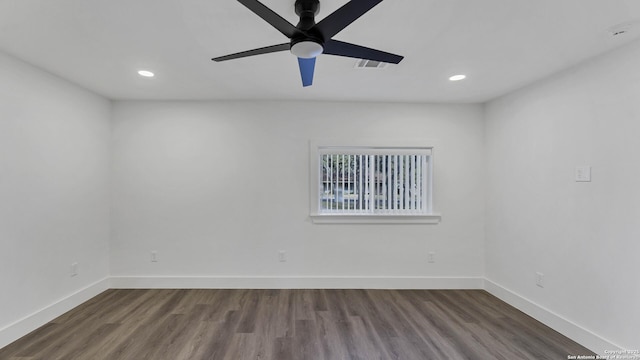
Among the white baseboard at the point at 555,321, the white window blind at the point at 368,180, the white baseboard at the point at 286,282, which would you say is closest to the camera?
the white baseboard at the point at 555,321

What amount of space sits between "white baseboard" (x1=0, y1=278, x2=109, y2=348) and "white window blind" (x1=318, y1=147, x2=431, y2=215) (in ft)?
9.09

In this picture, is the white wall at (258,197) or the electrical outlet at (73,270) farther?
the white wall at (258,197)

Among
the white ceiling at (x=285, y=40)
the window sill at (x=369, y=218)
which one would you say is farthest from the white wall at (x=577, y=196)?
the window sill at (x=369, y=218)

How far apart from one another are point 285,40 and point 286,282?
2.72 metres

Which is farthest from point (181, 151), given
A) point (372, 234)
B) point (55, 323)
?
point (372, 234)

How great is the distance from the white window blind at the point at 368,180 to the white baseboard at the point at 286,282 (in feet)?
2.73

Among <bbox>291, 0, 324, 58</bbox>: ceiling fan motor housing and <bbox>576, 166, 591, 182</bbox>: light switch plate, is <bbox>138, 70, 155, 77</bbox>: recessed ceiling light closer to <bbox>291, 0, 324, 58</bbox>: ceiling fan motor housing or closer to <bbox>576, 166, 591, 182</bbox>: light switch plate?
<bbox>291, 0, 324, 58</bbox>: ceiling fan motor housing

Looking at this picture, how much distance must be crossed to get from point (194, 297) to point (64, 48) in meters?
2.63

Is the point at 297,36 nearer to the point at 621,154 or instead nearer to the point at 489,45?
the point at 489,45

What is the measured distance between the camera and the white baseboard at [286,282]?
351 cm

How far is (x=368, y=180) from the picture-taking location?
11.9 ft

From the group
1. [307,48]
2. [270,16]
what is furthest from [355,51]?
[270,16]

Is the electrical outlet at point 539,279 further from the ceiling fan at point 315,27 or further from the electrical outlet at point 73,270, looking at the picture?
the electrical outlet at point 73,270

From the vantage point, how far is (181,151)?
Answer: 11.6ft
